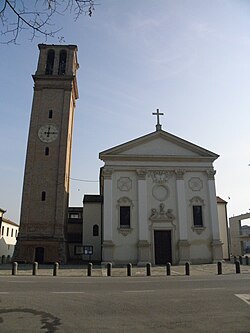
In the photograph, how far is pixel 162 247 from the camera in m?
28.4

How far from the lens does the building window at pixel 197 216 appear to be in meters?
29.2

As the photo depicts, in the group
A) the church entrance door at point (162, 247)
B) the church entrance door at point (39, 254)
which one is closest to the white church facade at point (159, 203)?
the church entrance door at point (162, 247)

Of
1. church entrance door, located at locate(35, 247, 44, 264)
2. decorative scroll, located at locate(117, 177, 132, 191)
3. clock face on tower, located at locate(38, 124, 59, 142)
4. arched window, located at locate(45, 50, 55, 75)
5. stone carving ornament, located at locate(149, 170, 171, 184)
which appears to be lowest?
church entrance door, located at locate(35, 247, 44, 264)

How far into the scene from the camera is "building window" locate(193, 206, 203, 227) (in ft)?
95.7

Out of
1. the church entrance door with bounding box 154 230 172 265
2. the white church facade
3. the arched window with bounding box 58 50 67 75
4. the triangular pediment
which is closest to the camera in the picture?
the white church facade

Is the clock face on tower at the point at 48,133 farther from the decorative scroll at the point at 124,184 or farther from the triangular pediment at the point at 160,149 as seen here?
the decorative scroll at the point at 124,184

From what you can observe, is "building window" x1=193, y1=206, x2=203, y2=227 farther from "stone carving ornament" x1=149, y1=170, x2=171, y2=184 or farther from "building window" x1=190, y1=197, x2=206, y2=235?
"stone carving ornament" x1=149, y1=170, x2=171, y2=184

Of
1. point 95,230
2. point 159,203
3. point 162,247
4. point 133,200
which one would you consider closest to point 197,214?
point 159,203

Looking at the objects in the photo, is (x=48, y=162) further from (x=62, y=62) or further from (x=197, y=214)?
(x=197, y=214)

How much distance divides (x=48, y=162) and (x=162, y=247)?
13.7 m

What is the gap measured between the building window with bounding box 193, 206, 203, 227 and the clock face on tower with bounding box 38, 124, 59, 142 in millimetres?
15585

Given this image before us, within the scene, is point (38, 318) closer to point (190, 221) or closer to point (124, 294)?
point (124, 294)

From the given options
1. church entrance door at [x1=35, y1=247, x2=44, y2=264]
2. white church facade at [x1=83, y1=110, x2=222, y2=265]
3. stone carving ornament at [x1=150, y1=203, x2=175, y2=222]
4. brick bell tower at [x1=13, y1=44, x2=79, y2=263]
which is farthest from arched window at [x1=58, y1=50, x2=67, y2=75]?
church entrance door at [x1=35, y1=247, x2=44, y2=264]

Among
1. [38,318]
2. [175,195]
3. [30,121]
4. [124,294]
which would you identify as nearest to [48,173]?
[30,121]
